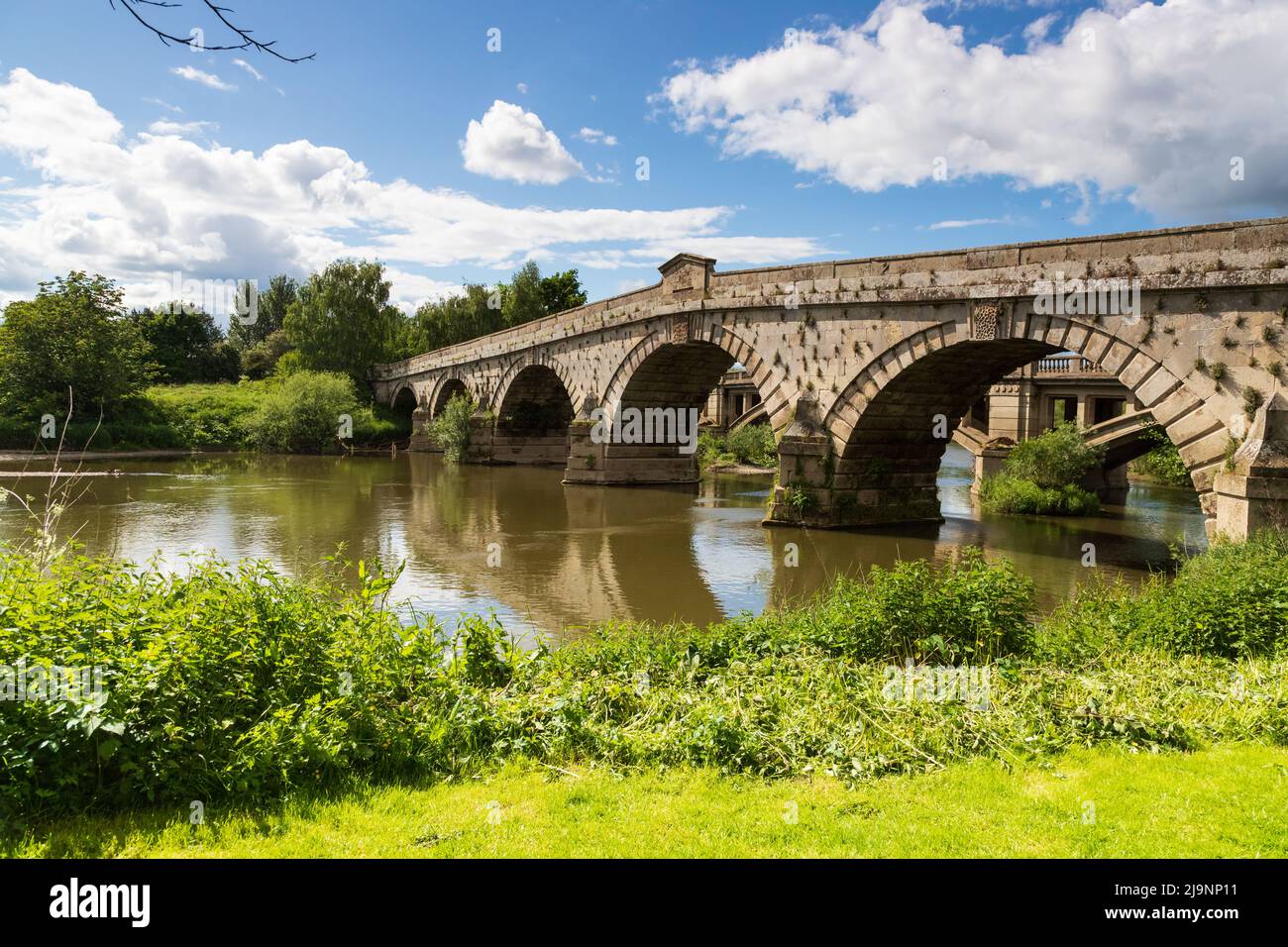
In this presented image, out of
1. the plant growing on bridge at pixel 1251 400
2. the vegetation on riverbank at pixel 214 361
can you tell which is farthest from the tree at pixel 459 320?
the plant growing on bridge at pixel 1251 400

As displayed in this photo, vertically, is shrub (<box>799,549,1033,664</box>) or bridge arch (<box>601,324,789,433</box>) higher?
bridge arch (<box>601,324,789,433</box>)

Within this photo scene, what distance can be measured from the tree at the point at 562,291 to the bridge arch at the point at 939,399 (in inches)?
1710

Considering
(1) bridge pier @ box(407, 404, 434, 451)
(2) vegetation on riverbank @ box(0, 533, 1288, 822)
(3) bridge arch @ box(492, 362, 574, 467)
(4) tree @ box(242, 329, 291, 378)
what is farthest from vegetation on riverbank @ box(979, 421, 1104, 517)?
(4) tree @ box(242, 329, 291, 378)

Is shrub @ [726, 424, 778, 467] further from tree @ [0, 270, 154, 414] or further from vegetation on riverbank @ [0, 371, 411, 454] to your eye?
tree @ [0, 270, 154, 414]

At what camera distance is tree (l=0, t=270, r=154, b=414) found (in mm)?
39938

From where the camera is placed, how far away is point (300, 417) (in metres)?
46.2

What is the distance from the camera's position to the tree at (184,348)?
65.2m

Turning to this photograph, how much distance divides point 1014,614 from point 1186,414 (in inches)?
311

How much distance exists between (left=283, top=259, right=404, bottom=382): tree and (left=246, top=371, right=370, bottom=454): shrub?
9870mm

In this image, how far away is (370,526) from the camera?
20.2 m

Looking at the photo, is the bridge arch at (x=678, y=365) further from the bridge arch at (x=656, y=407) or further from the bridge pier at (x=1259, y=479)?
the bridge pier at (x=1259, y=479)

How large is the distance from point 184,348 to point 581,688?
71216 mm
